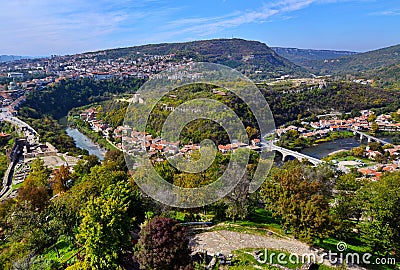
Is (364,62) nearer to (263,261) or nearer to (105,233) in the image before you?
(263,261)

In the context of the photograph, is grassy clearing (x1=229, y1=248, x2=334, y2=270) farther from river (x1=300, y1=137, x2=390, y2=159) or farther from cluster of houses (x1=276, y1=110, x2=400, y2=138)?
cluster of houses (x1=276, y1=110, x2=400, y2=138)

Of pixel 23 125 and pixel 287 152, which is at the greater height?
pixel 23 125

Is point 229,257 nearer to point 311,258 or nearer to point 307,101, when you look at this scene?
point 311,258

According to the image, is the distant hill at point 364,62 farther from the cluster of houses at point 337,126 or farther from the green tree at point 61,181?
the green tree at point 61,181

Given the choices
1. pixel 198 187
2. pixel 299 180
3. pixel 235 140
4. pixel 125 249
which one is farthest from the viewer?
pixel 235 140

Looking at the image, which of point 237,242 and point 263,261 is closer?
point 263,261

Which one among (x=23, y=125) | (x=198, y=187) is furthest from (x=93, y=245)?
(x=23, y=125)

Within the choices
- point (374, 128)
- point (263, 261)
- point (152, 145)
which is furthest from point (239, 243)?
point (374, 128)

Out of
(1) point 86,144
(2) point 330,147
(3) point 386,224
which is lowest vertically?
(2) point 330,147
